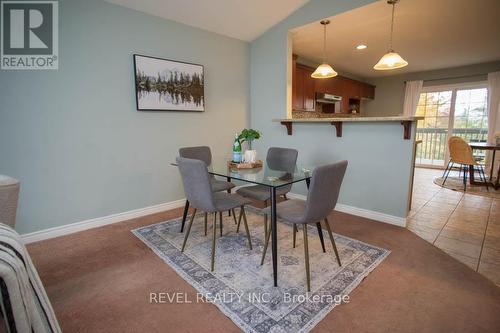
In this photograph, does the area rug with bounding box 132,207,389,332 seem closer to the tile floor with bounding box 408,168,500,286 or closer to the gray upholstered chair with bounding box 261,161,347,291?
the gray upholstered chair with bounding box 261,161,347,291

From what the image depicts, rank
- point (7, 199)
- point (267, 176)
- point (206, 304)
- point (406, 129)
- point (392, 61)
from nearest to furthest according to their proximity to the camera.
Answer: point (7, 199)
point (206, 304)
point (267, 176)
point (406, 129)
point (392, 61)

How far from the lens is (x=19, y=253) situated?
0.73 meters

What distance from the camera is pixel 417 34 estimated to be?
147 inches

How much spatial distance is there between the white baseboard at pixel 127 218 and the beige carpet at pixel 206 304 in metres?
0.11

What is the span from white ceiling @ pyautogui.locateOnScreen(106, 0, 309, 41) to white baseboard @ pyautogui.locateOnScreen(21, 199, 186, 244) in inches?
91.5

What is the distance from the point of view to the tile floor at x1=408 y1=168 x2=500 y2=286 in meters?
2.14

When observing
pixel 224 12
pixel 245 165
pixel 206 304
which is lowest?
pixel 206 304

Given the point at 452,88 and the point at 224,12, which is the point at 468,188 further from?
the point at 224,12

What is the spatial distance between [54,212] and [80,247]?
20.6 inches

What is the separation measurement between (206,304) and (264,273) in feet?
1.62

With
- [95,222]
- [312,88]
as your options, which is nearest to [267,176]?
[95,222]

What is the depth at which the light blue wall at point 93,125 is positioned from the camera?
2338 millimetres

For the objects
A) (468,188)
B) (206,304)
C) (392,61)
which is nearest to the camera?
(206,304)

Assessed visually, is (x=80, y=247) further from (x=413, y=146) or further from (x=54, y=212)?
(x=413, y=146)
